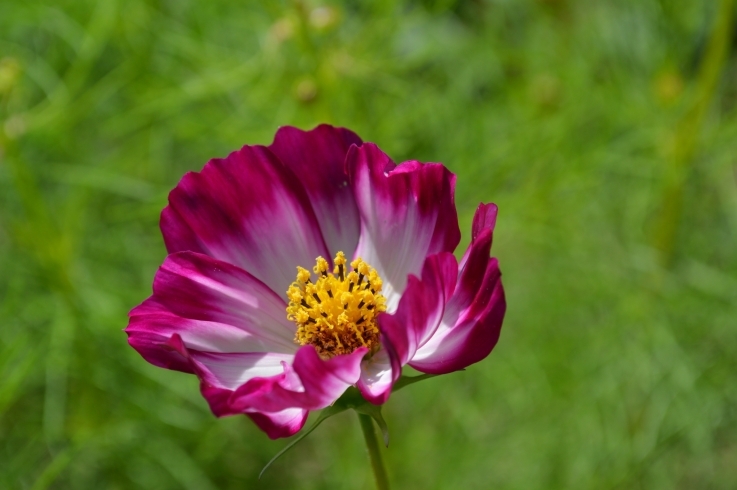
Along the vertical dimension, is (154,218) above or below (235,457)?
above

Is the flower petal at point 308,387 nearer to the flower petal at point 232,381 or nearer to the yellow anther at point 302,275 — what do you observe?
the flower petal at point 232,381

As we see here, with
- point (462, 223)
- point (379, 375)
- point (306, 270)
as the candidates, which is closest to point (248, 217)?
point (306, 270)

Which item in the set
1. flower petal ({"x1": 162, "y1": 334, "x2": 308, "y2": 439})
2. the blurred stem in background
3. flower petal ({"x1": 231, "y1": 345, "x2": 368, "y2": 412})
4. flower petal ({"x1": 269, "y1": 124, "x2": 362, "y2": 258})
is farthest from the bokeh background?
flower petal ({"x1": 231, "y1": 345, "x2": 368, "y2": 412})

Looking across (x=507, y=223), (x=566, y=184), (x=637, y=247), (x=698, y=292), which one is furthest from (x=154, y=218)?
(x=698, y=292)

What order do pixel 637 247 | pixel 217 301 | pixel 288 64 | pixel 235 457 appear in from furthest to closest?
pixel 235 457 → pixel 637 247 → pixel 288 64 → pixel 217 301

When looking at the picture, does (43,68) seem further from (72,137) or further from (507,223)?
(507,223)

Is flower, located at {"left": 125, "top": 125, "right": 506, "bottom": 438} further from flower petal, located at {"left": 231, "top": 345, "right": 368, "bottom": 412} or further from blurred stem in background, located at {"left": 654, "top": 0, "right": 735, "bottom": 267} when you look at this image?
blurred stem in background, located at {"left": 654, "top": 0, "right": 735, "bottom": 267}

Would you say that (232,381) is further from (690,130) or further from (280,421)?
(690,130)
